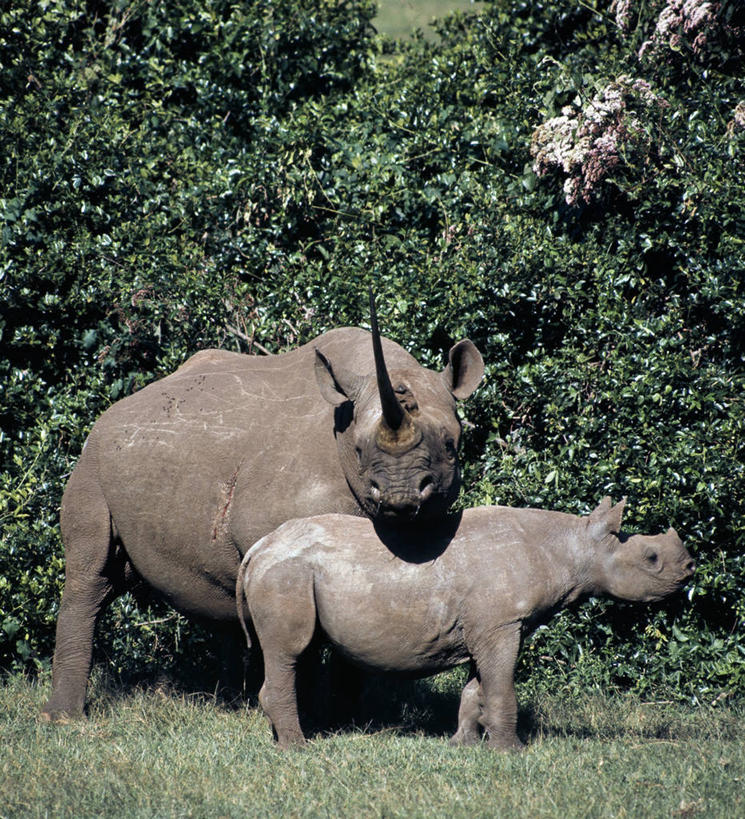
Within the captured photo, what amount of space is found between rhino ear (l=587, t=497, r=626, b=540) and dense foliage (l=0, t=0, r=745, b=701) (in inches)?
75.0

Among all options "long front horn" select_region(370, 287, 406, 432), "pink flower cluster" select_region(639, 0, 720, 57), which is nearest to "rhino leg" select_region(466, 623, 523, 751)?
"long front horn" select_region(370, 287, 406, 432)

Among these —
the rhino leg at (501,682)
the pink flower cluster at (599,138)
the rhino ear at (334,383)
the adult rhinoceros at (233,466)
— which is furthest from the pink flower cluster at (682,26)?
the rhino leg at (501,682)

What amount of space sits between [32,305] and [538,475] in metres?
4.73

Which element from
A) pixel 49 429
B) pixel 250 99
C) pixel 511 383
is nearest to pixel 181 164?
pixel 250 99

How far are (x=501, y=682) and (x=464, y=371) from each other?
175cm

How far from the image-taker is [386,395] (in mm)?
6180

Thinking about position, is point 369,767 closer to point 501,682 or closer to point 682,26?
point 501,682

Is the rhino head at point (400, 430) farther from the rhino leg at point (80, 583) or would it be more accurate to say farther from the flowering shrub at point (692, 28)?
the flowering shrub at point (692, 28)

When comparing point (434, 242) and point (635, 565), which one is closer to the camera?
point (635, 565)

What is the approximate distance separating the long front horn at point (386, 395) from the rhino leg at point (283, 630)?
102cm

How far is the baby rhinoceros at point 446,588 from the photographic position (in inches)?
257

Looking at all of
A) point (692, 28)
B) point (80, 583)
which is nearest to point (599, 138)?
point (692, 28)

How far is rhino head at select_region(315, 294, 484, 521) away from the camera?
6262 millimetres

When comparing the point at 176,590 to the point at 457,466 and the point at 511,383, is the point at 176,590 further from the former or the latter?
the point at 511,383
